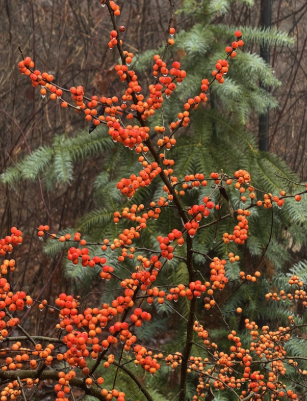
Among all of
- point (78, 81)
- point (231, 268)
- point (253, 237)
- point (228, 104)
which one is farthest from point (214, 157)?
point (78, 81)

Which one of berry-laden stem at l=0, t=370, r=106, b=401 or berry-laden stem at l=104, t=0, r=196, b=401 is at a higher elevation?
berry-laden stem at l=104, t=0, r=196, b=401

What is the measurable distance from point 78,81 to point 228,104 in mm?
2250

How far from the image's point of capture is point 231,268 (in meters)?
2.25

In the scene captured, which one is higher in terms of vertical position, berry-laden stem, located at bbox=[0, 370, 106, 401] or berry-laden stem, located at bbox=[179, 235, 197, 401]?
berry-laden stem, located at bbox=[179, 235, 197, 401]

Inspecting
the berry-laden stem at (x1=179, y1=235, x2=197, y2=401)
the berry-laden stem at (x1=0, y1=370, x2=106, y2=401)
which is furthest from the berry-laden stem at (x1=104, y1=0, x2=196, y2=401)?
the berry-laden stem at (x1=0, y1=370, x2=106, y2=401)

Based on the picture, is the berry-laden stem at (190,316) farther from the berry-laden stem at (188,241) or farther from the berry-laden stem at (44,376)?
the berry-laden stem at (44,376)

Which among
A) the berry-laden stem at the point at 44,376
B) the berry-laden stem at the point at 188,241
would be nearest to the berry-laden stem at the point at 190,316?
the berry-laden stem at the point at 188,241

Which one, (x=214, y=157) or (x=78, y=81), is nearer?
(x=214, y=157)

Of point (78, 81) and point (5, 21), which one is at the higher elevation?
point (5, 21)

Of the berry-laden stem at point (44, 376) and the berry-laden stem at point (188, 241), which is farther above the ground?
the berry-laden stem at point (188, 241)

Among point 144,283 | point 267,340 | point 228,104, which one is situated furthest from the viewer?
point 228,104

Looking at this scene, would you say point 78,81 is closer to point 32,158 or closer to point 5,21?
point 5,21

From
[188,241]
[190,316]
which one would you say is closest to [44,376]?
[190,316]

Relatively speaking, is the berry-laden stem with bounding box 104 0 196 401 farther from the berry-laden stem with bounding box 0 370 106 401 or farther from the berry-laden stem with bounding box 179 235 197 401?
the berry-laden stem with bounding box 0 370 106 401
